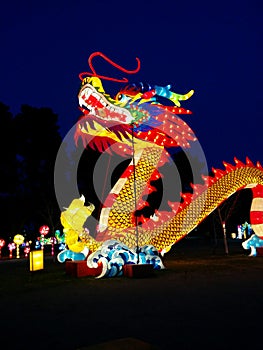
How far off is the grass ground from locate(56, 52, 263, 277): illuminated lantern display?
165 cm

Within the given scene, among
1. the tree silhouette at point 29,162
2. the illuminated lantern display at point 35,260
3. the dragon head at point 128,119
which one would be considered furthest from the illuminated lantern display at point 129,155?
the tree silhouette at point 29,162

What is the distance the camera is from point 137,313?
5.40m

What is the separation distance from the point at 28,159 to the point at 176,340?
21911 millimetres

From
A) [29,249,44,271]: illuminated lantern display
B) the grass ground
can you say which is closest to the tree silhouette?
[29,249,44,271]: illuminated lantern display

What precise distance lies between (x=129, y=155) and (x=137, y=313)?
6575 millimetres

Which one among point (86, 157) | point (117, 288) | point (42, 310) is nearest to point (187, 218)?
point (117, 288)

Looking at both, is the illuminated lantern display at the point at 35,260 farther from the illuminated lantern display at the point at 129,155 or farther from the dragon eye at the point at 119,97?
the dragon eye at the point at 119,97

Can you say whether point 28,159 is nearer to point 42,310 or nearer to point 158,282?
point 158,282

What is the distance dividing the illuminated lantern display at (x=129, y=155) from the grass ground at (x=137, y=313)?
1649 mm

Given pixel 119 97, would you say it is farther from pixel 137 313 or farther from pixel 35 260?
pixel 137 313

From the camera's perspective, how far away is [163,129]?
1127 cm

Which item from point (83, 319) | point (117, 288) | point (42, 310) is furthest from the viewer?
point (117, 288)

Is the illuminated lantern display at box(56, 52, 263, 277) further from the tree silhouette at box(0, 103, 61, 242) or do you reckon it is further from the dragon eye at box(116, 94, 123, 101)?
the tree silhouette at box(0, 103, 61, 242)

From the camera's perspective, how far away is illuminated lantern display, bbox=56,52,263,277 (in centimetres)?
1052
